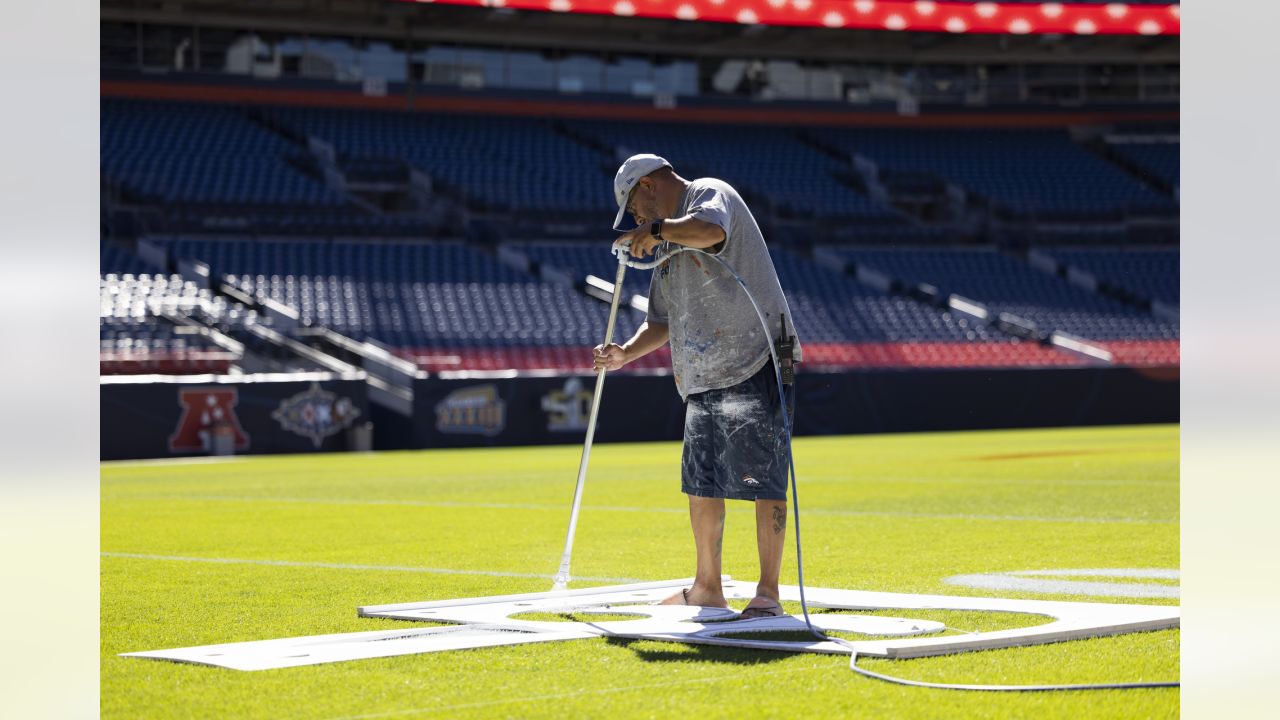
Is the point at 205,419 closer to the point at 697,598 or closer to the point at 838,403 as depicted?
the point at 838,403

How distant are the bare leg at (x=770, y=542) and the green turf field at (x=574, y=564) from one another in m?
0.55

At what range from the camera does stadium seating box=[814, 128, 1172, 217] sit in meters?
41.8

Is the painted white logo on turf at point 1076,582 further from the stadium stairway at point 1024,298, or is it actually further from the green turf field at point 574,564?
the stadium stairway at point 1024,298

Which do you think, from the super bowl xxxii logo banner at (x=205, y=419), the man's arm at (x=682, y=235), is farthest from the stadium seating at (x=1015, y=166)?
the man's arm at (x=682, y=235)

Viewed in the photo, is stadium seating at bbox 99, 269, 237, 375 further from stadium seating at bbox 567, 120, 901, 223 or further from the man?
the man

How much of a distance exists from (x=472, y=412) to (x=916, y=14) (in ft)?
61.6

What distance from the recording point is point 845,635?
5234 millimetres

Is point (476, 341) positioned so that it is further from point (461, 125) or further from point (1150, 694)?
point (1150, 694)

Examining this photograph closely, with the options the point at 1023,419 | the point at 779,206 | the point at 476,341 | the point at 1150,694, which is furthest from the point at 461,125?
the point at 1150,694

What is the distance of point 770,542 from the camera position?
5895 millimetres

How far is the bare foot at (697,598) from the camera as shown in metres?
5.97

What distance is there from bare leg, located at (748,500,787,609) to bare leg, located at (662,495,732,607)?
7.0 inches

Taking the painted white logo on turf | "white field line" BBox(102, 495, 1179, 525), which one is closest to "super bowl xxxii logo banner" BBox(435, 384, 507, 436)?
"white field line" BBox(102, 495, 1179, 525)
